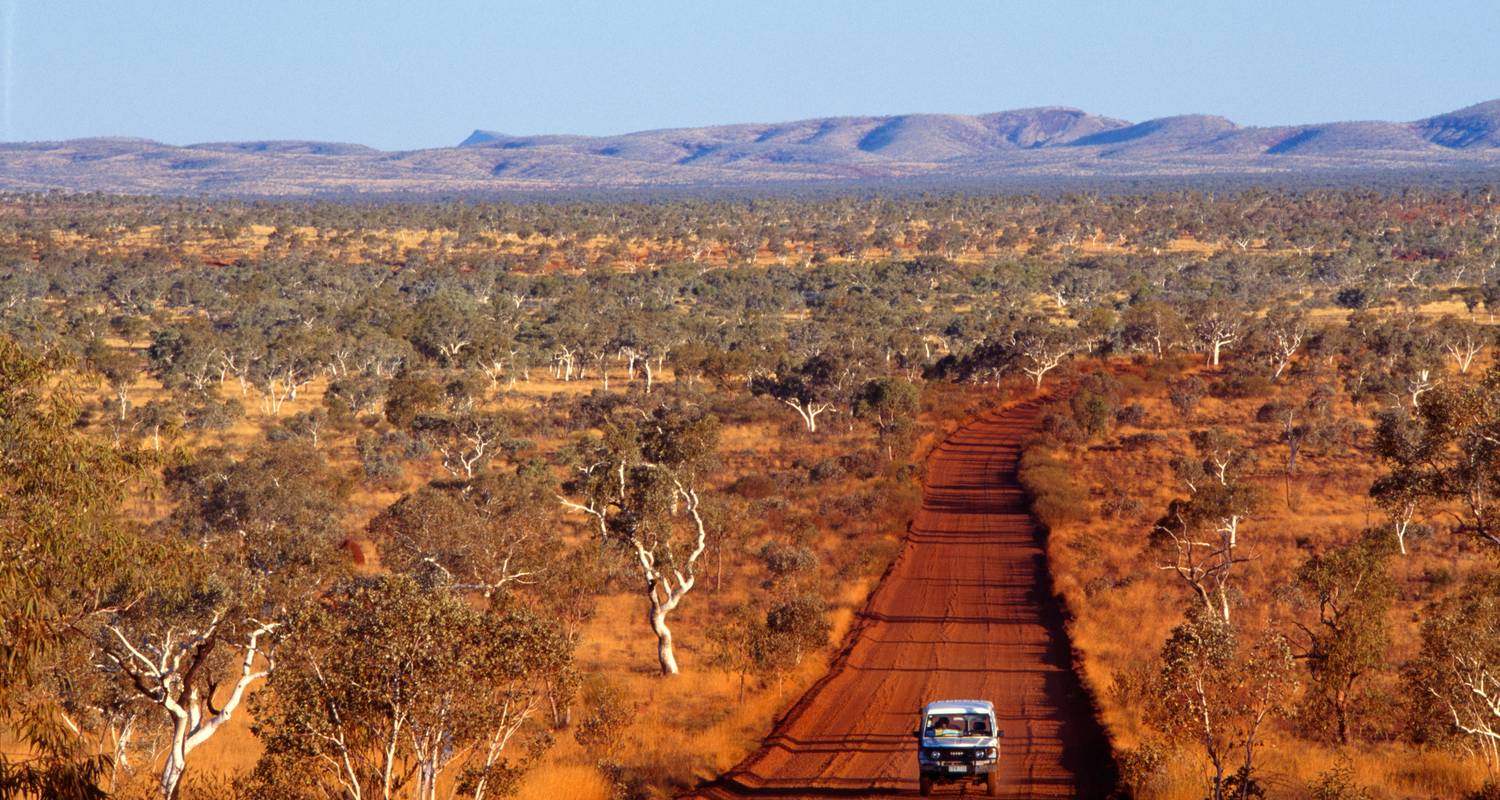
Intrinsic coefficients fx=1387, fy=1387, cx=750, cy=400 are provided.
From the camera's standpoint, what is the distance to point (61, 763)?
1241 centimetres

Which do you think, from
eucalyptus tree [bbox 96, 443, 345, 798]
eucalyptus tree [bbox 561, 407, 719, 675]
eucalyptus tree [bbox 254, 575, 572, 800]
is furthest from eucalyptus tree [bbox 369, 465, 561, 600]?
eucalyptus tree [bbox 254, 575, 572, 800]

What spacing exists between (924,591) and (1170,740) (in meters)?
18.8

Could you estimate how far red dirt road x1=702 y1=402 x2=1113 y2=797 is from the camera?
2300cm

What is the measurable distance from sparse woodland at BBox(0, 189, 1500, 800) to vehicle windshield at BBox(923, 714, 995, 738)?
2.36 metres

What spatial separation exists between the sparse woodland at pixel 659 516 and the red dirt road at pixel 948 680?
0.85 metres

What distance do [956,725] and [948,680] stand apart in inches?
335

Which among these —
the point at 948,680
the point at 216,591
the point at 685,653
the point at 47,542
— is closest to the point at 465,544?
the point at 685,653

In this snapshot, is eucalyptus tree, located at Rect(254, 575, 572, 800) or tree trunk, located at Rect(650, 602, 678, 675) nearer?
eucalyptus tree, located at Rect(254, 575, 572, 800)

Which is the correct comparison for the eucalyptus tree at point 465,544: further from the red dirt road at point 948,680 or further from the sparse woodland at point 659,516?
the red dirt road at point 948,680

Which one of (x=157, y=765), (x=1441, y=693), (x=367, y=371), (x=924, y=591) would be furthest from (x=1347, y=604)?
(x=367, y=371)

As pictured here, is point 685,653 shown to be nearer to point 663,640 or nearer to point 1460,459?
point 663,640

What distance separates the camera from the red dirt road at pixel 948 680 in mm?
23000

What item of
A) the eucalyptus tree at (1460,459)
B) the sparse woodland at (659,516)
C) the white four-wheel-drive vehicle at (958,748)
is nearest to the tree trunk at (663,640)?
the sparse woodland at (659,516)

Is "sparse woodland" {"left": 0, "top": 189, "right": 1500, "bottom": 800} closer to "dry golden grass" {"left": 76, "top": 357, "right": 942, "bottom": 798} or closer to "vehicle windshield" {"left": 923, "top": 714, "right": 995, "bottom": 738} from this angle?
"dry golden grass" {"left": 76, "top": 357, "right": 942, "bottom": 798}
